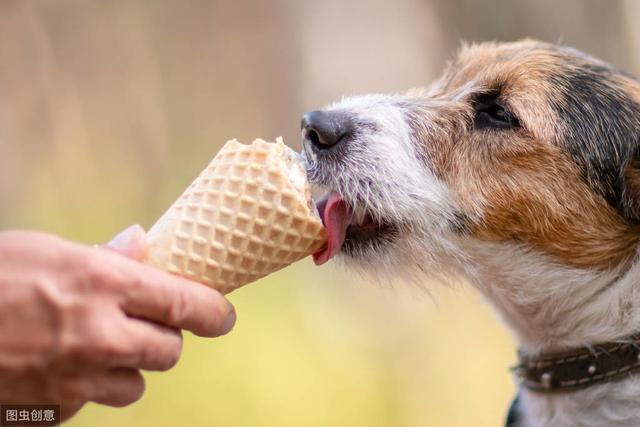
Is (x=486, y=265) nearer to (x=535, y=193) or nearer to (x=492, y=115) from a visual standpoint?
(x=535, y=193)

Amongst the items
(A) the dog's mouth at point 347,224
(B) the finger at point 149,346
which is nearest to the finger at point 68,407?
(B) the finger at point 149,346

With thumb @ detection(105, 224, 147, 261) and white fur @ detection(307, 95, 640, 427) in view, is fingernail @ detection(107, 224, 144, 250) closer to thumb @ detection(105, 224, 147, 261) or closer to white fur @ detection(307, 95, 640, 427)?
thumb @ detection(105, 224, 147, 261)

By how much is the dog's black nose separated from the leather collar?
109 cm

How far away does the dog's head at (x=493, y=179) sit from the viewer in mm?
2908

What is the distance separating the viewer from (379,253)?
9.77 feet

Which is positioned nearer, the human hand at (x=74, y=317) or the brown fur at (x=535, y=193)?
the human hand at (x=74, y=317)

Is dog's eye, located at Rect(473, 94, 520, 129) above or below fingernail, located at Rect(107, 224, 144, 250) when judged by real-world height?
above

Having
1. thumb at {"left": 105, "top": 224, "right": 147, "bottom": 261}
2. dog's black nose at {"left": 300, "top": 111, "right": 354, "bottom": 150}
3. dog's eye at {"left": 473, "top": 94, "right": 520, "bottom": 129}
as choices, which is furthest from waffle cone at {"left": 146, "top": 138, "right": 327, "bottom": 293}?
dog's eye at {"left": 473, "top": 94, "right": 520, "bottom": 129}

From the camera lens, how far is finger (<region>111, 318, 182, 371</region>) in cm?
Result: 195

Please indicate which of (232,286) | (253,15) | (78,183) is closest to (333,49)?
(253,15)

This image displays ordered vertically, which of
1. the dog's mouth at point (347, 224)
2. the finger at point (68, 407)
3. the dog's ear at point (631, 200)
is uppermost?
the dog's mouth at point (347, 224)

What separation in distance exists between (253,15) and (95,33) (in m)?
1.77

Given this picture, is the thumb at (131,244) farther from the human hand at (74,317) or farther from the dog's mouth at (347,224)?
the dog's mouth at (347,224)

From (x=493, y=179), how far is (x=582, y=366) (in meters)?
0.72
